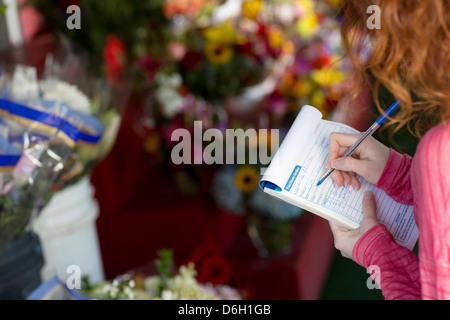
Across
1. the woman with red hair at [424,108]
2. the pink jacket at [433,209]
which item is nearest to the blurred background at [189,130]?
the woman with red hair at [424,108]

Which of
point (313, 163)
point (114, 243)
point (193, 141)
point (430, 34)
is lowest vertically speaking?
point (114, 243)

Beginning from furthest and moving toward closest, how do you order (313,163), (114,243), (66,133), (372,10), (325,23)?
(325,23), (114,243), (66,133), (313,163), (372,10)

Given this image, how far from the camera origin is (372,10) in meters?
0.79

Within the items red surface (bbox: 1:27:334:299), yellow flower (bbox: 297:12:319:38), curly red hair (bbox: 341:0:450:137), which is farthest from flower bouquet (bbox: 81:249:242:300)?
yellow flower (bbox: 297:12:319:38)

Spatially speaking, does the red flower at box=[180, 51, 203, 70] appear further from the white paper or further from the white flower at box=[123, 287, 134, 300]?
the white paper

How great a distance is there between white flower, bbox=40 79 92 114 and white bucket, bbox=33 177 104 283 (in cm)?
21

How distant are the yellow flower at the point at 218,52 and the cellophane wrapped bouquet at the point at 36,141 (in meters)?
1.05

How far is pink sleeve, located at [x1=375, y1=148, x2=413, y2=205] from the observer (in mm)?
912

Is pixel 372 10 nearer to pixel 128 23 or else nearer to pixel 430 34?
pixel 430 34

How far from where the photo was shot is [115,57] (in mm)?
2604

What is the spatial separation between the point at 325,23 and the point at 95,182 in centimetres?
174

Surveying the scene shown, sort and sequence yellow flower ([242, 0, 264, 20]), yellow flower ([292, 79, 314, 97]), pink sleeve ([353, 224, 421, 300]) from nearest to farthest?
pink sleeve ([353, 224, 421, 300]) < yellow flower ([292, 79, 314, 97]) < yellow flower ([242, 0, 264, 20])
